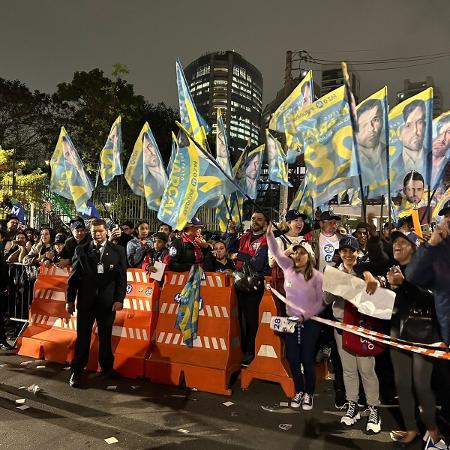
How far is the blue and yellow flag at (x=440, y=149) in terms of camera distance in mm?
7375

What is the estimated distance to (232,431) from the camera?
441 centimetres

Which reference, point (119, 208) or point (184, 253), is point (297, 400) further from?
point (119, 208)

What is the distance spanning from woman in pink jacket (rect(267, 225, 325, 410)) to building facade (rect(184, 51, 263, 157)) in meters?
119

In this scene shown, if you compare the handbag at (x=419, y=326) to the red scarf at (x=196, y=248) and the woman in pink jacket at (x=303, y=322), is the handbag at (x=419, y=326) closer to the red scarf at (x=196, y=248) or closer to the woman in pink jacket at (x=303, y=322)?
the woman in pink jacket at (x=303, y=322)

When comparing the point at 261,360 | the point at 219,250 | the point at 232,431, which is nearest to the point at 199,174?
the point at 219,250

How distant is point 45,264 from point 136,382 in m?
2.57

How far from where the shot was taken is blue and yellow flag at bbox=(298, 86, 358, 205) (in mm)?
5633

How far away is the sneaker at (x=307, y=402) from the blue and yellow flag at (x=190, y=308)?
1571 millimetres

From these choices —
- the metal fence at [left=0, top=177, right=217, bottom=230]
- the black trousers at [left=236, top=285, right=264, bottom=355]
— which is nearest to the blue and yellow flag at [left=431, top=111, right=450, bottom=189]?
the black trousers at [left=236, top=285, right=264, bottom=355]

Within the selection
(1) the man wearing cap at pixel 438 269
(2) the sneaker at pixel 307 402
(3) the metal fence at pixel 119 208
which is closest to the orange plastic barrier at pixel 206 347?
(2) the sneaker at pixel 307 402

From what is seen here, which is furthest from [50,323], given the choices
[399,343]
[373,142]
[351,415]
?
[373,142]

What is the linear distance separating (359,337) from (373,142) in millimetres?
2234

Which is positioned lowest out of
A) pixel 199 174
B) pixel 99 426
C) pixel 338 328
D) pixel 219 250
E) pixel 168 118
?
pixel 99 426

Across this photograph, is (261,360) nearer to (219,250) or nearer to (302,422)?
(302,422)
